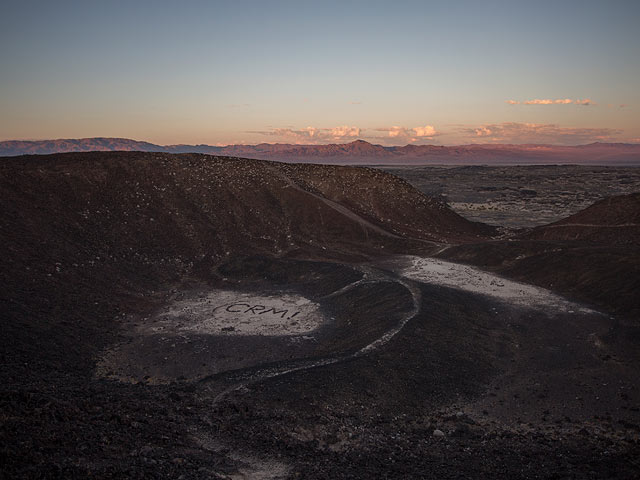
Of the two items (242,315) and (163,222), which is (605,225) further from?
(163,222)

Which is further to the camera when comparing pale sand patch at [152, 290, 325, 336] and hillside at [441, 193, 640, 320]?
hillside at [441, 193, 640, 320]

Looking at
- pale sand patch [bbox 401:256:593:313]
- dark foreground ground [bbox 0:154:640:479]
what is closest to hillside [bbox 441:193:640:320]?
dark foreground ground [bbox 0:154:640:479]

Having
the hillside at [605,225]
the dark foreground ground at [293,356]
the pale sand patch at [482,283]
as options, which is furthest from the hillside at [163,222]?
the hillside at [605,225]

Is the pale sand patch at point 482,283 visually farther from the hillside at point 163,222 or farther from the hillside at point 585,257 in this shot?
the hillside at point 163,222

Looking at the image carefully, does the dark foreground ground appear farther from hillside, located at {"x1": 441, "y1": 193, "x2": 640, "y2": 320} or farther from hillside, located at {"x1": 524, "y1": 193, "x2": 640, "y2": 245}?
hillside, located at {"x1": 524, "y1": 193, "x2": 640, "y2": 245}

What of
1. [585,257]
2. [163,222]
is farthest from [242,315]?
[585,257]

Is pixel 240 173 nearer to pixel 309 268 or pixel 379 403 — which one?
pixel 309 268

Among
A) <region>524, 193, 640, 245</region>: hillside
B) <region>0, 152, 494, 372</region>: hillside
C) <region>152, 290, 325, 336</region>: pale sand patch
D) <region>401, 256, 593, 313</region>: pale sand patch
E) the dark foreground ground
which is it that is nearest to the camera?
the dark foreground ground
